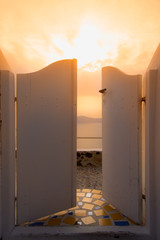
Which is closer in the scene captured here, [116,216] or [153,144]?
[153,144]

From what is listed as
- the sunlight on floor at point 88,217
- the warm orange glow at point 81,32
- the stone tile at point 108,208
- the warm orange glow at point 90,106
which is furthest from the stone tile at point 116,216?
the warm orange glow at point 90,106

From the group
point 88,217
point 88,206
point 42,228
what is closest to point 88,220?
point 88,217

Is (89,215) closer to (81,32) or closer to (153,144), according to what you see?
(153,144)

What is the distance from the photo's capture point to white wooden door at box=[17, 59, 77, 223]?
156 cm

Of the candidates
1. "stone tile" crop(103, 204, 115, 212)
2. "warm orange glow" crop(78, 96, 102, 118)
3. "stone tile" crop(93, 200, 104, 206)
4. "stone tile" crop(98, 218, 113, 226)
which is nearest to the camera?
"stone tile" crop(98, 218, 113, 226)

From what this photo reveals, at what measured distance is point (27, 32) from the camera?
2.64 m

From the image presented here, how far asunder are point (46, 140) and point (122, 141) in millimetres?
1016

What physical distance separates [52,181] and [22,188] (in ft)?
1.18

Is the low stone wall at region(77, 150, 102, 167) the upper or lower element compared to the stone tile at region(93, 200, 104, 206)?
upper

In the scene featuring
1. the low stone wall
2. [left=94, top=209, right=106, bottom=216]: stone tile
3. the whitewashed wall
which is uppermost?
the whitewashed wall

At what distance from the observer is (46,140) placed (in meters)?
1.65

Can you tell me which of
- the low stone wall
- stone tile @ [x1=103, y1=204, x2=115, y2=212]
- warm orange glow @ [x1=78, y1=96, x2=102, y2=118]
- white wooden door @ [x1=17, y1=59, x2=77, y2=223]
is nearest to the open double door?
white wooden door @ [x1=17, y1=59, x2=77, y2=223]

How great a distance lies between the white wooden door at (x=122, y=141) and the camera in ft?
5.15

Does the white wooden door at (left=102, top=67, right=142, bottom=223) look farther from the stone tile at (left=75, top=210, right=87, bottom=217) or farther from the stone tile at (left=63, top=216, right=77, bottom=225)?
the stone tile at (left=63, top=216, right=77, bottom=225)
